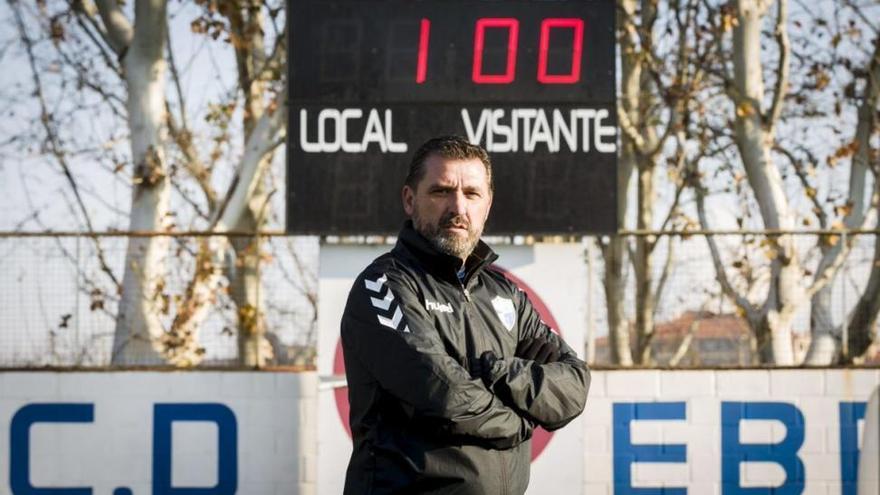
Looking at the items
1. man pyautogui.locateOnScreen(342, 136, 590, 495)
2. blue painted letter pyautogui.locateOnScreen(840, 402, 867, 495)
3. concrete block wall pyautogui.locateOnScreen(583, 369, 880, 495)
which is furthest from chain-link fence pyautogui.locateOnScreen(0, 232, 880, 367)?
man pyautogui.locateOnScreen(342, 136, 590, 495)

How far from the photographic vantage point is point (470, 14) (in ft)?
23.0

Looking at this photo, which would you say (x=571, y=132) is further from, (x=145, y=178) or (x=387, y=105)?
(x=145, y=178)

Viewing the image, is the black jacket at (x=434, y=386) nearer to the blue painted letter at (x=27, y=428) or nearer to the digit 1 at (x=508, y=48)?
the digit 1 at (x=508, y=48)

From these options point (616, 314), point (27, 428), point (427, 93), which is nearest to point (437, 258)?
point (427, 93)

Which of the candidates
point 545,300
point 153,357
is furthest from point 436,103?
point 153,357

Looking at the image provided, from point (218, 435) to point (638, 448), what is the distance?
109 inches

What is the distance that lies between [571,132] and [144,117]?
4.02m

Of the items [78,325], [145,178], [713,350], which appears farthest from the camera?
[145,178]

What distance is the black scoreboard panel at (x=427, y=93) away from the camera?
276 inches

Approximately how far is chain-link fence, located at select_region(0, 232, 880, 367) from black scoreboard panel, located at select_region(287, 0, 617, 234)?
78cm

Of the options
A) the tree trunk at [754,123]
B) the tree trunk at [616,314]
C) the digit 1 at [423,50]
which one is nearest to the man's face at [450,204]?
the digit 1 at [423,50]

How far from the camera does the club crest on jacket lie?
313cm

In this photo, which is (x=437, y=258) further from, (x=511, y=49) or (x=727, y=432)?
(x=727, y=432)

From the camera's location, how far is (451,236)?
3008 millimetres
